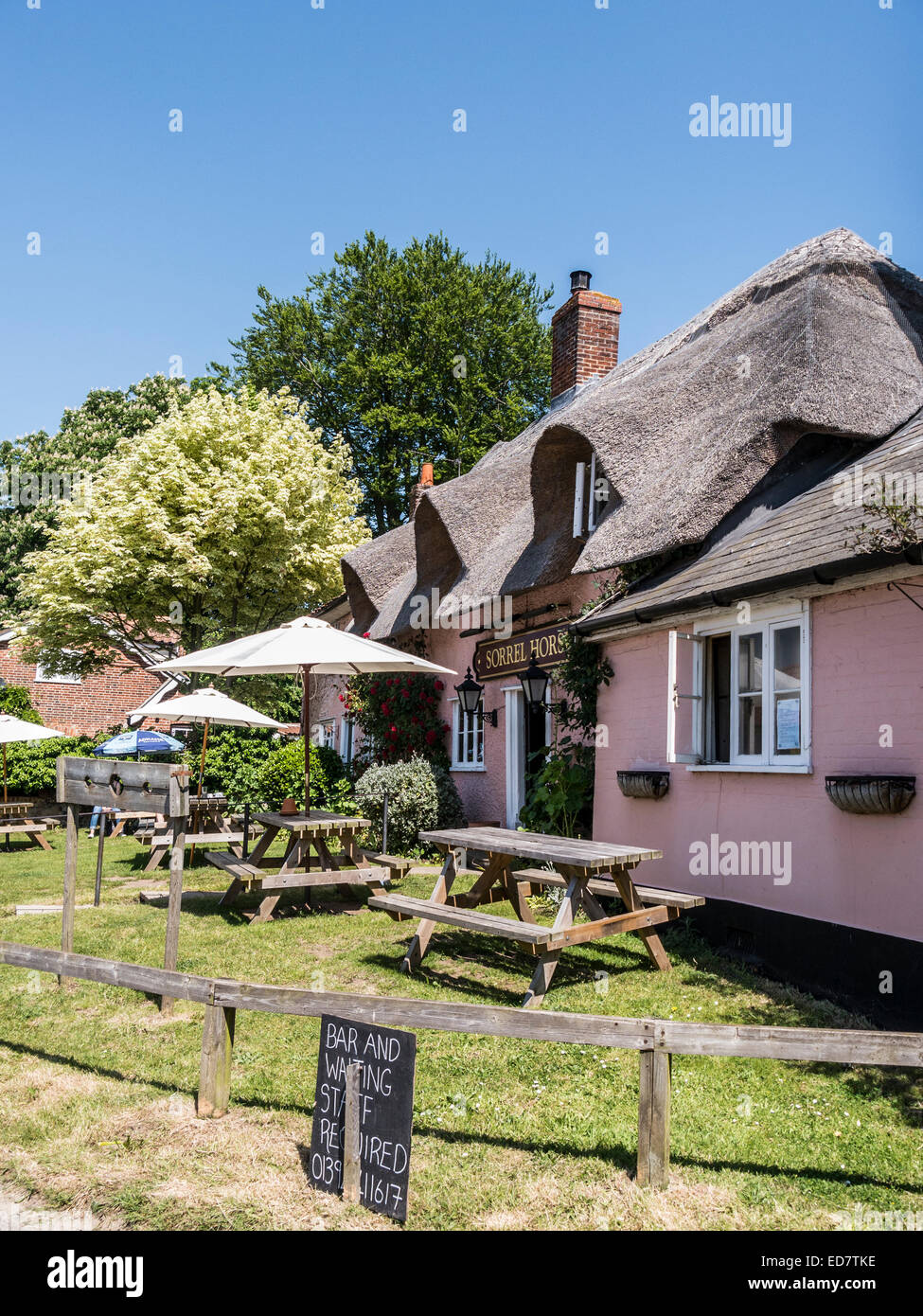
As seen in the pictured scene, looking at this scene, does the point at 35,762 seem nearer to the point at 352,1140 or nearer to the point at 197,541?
the point at 197,541

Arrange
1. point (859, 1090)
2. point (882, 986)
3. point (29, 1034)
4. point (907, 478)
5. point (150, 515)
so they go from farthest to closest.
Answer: point (150, 515) < point (907, 478) < point (882, 986) < point (29, 1034) < point (859, 1090)

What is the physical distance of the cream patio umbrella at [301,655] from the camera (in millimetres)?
8398

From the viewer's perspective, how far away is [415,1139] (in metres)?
3.92

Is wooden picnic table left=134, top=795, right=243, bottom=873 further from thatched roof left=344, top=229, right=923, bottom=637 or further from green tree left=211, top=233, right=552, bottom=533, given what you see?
green tree left=211, top=233, right=552, bottom=533

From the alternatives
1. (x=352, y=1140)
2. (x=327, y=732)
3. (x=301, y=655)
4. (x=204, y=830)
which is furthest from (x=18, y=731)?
(x=352, y=1140)

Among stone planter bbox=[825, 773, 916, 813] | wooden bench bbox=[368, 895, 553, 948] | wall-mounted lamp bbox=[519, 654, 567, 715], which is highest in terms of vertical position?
wall-mounted lamp bbox=[519, 654, 567, 715]

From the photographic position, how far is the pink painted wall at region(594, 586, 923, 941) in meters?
5.57

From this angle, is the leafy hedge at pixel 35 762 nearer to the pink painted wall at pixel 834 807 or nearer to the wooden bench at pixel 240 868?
the wooden bench at pixel 240 868

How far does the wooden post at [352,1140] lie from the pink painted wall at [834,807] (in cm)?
354

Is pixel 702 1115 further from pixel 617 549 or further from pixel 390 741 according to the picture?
pixel 390 741

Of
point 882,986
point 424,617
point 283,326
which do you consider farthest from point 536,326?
point 882,986

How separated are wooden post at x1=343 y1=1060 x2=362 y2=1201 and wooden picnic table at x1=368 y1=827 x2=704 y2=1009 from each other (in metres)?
2.23

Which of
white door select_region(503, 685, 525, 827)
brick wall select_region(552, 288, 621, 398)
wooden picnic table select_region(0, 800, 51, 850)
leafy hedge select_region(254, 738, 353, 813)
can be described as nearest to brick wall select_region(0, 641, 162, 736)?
wooden picnic table select_region(0, 800, 51, 850)

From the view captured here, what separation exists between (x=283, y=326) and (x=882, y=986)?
90.6ft
